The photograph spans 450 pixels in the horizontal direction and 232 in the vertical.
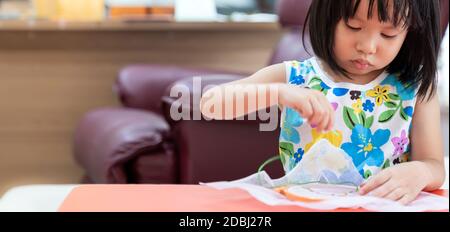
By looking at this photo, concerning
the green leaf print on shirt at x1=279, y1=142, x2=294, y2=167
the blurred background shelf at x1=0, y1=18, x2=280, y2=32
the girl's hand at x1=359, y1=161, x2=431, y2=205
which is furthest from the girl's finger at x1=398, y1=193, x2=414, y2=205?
the blurred background shelf at x1=0, y1=18, x2=280, y2=32

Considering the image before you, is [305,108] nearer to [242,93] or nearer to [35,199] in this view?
[242,93]

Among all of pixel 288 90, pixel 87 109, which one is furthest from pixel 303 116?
pixel 87 109

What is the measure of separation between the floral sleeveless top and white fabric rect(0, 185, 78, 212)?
0.73 ft

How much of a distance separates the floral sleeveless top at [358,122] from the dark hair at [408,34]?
14mm

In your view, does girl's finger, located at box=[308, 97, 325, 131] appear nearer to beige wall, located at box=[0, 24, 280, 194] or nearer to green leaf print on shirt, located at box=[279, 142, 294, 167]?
green leaf print on shirt, located at box=[279, 142, 294, 167]

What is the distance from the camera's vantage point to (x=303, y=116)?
546 millimetres

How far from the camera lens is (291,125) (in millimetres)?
616

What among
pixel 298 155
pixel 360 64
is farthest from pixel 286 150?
pixel 360 64

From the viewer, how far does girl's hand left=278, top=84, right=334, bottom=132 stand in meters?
0.53

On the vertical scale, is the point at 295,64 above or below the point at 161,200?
above

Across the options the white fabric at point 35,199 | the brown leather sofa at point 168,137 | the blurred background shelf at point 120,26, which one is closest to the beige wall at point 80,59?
the blurred background shelf at point 120,26

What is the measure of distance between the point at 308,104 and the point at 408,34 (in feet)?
0.44

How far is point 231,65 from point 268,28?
0.54ft
